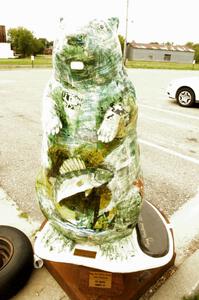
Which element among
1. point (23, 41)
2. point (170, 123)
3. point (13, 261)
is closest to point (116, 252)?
point (13, 261)

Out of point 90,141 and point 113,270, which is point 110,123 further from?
point 113,270

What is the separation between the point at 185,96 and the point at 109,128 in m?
7.32

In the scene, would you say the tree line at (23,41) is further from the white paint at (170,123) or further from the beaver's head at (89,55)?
the beaver's head at (89,55)

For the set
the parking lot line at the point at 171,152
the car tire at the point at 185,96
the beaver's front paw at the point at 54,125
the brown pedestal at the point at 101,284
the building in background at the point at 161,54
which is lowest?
the brown pedestal at the point at 101,284

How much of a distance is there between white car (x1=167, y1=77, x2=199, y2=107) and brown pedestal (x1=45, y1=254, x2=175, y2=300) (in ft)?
22.6

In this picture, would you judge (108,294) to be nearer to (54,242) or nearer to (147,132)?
(54,242)

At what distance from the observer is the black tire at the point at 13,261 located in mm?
2021

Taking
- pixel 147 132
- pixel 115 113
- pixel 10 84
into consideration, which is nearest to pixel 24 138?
pixel 147 132

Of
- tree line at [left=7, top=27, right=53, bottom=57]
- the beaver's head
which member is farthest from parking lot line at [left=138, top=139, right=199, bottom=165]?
tree line at [left=7, top=27, right=53, bottom=57]

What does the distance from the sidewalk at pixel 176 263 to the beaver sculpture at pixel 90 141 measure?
543 mm

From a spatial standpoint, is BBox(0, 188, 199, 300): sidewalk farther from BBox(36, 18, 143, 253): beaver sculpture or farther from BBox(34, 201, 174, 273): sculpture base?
BBox(36, 18, 143, 253): beaver sculpture

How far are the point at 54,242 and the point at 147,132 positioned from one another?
13.9ft

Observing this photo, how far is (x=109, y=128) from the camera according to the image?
64.3 inches

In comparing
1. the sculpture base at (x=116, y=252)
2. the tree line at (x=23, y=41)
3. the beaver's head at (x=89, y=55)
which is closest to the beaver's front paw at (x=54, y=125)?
the beaver's head at (x=89, y=55)
